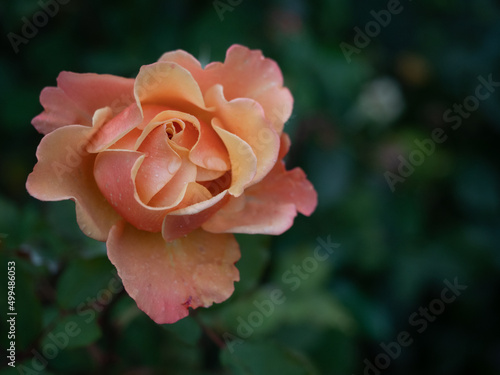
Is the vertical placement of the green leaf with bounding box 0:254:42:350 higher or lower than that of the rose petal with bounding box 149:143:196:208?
lower

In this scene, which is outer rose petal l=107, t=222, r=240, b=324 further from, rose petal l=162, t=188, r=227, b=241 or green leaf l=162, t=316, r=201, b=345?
green leaf l=162, t=316, r=201, b=345

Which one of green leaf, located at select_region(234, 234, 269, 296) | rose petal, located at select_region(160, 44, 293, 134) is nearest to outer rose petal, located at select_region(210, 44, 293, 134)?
rose petal, located at select_region(160, 44, 293, 134)

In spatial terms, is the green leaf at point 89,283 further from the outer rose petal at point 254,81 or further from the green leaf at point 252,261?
the outer rose petal at point 254,81

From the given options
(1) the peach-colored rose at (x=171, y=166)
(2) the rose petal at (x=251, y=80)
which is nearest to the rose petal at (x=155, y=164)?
(1) the peach-colored rose at (x=171, y=166)

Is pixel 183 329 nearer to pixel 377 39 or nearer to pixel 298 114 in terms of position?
pixel 298 114

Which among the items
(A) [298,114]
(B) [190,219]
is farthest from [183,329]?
(A) [298,114]

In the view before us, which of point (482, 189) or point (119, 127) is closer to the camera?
point (119, 127)
